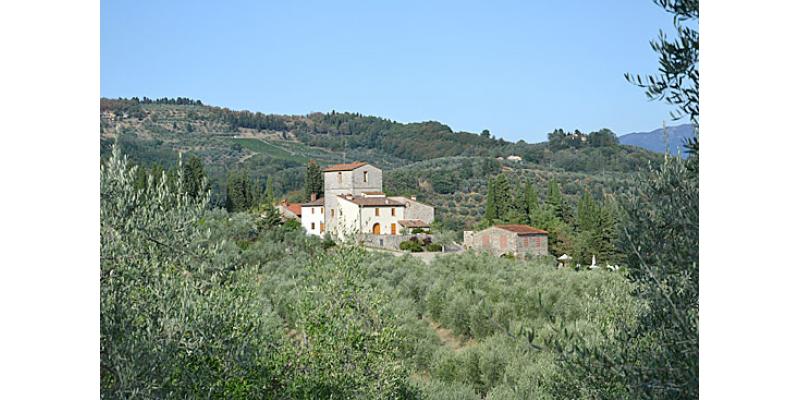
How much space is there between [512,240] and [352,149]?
3840 cm

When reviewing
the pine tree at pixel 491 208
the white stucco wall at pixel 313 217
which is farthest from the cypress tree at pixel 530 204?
the white stucco wall at pixel 313 217

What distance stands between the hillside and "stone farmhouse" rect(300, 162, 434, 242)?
98.9 inches

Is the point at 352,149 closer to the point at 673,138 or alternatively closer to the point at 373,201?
the point at 373,201

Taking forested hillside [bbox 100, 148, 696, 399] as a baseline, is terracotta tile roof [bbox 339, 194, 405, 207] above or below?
above

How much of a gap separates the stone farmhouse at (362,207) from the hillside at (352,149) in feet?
8.24

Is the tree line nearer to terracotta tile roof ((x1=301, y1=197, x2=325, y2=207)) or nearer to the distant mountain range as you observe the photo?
terracotta tile roof ((x1=301, y1=197, x2=325, y2=207))

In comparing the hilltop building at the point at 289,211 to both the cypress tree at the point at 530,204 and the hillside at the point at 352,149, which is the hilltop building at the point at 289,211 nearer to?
the hillside at the point at 352,149

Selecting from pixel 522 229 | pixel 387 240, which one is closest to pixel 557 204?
pixel 522 229

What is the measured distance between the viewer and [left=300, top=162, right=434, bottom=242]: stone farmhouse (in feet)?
→ 98.1

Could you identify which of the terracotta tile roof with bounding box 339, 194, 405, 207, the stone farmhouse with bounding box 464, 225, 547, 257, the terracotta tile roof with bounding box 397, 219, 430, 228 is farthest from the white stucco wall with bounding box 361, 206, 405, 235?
the stone farmhouse with bounding box 464, 225, 547, 257

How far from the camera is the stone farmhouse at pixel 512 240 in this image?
2392cm

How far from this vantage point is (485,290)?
45.7 feet

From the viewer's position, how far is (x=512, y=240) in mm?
24234
